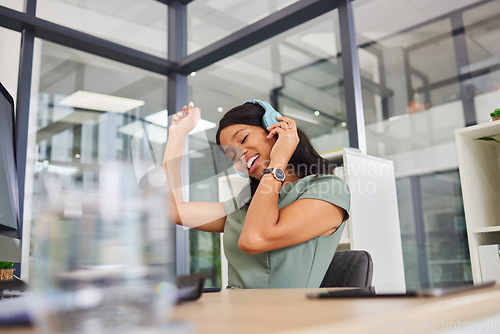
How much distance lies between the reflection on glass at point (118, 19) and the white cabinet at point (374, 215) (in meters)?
1.98

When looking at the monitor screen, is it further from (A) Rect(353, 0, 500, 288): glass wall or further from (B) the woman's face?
(A) Rect(353, 0, 500, 288): glass wall

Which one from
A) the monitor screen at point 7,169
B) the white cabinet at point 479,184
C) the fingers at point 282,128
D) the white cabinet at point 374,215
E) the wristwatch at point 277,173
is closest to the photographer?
the monitor screen at point 7,169

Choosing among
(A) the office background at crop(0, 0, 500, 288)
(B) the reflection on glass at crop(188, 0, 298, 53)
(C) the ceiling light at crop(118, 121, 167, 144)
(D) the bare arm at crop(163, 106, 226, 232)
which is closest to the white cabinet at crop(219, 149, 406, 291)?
(A) the office background at crop(0, 0, 500, 288)

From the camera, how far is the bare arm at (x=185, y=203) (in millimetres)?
1371

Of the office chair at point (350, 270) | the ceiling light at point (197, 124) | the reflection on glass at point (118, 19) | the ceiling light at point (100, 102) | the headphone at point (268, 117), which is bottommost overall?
the office chair at point (350, 270)

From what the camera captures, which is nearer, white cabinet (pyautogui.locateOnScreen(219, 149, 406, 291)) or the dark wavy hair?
the dark wavy hair

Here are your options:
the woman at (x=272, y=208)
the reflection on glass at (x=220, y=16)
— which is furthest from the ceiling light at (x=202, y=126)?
the reflection on glass at (x=220, y=16)

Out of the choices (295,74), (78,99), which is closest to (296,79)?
(295,74)

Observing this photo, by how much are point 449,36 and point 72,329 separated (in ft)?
12.5

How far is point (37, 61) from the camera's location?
3135 millimetres

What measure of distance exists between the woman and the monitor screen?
1.34ft

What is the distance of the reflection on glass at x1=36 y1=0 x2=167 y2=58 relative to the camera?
10.5 ft

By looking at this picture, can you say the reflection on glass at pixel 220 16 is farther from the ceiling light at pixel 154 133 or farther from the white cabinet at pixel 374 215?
the ceiling light at pixel 154 133

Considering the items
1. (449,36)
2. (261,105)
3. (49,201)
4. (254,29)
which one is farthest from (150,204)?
(449,36)
